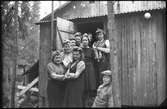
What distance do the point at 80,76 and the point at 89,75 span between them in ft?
0.92

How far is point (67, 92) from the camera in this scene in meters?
7.64

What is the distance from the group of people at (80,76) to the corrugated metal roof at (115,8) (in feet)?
5.15

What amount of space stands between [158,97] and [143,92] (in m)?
0.47

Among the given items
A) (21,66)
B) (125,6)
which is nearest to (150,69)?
(125,6)

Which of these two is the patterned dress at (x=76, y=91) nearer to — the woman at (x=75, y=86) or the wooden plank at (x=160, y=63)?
the woman at (x=75, y=86)

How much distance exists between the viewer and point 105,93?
741 centimetres

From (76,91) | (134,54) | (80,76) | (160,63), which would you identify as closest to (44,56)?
(80,76)

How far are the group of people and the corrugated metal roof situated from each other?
157 cm

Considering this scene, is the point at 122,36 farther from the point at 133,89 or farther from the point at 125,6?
the point at 133,89

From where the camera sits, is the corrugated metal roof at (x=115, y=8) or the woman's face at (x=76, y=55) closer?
the woman's face at (x=76, y=55)

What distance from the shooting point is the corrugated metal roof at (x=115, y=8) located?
28.8 ft

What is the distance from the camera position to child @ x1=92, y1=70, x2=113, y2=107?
7344 mm

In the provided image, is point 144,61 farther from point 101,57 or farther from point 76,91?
point 76,91

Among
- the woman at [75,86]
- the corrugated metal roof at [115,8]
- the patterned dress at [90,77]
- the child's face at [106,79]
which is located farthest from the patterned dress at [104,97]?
the corrugated metal roof at [115,8]
